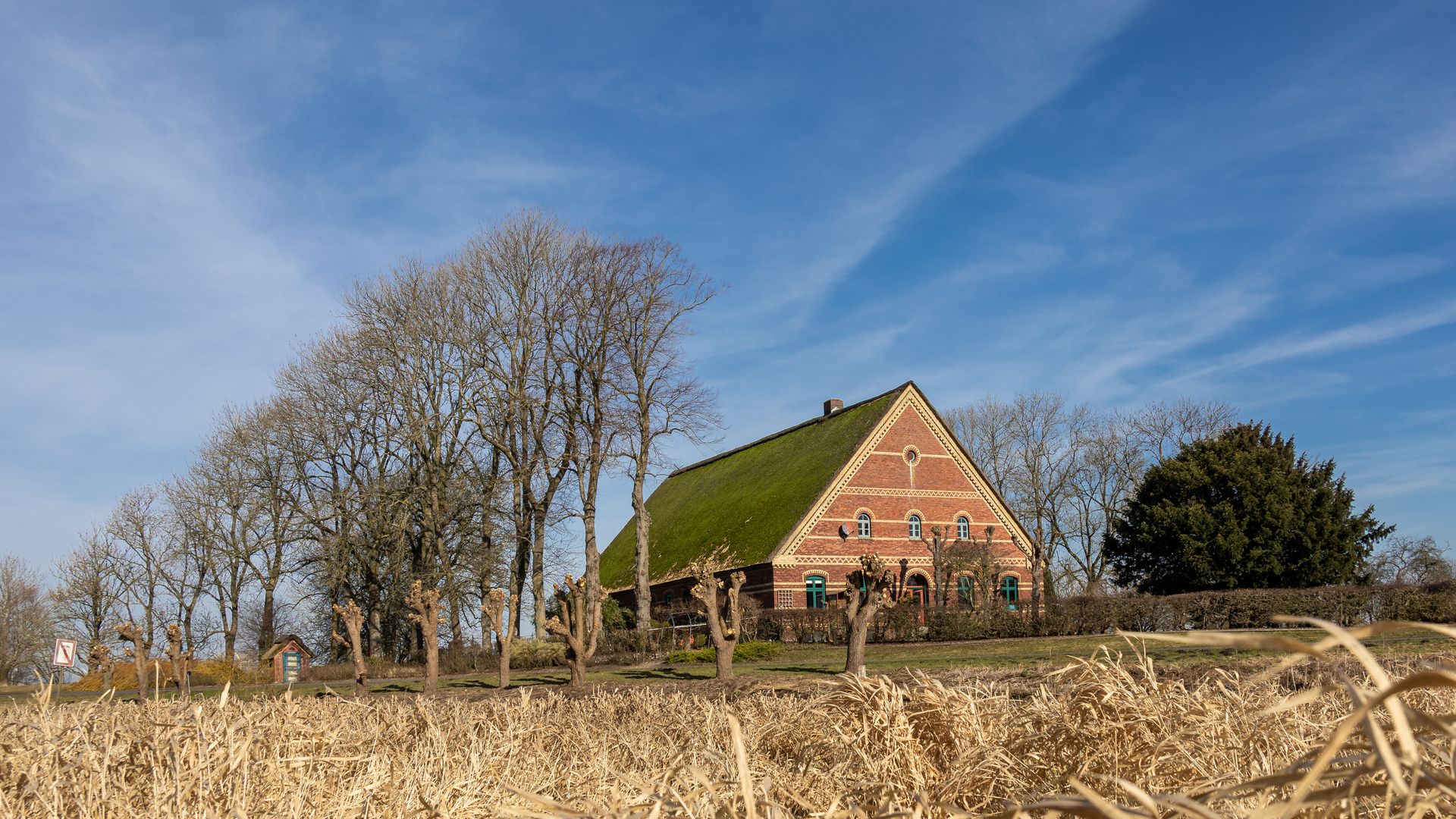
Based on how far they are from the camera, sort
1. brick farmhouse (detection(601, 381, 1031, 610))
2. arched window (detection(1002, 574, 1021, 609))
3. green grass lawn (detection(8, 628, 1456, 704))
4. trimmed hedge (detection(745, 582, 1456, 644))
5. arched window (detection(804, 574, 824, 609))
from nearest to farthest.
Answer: green grass lawn (detection(8, 628, 1456, 704)) → trimmed hedge (detection(745, 582, 1456, 644)) → arched window (detection(804, 574, 824, 609)) → brick farmhouse (detection(601, 381, 1031, 610)) → arched window (detection(1002, 574, 1021, 609))

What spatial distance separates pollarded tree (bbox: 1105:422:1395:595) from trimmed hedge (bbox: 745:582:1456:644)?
286 inches

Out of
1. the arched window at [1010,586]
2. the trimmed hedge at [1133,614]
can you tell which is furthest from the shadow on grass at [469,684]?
the arched window at [1010,586]

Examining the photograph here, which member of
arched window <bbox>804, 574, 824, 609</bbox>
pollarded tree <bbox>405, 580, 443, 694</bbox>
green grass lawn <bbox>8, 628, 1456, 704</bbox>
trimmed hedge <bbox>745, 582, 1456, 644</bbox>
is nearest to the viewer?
green grass lawn <bbox>8, 628, 1456, 704</bbox>

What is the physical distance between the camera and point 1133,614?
27.0 meters

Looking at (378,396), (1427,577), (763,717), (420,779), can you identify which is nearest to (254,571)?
(378,396)

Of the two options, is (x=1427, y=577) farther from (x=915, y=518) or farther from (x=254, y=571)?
(x=254, y=571)

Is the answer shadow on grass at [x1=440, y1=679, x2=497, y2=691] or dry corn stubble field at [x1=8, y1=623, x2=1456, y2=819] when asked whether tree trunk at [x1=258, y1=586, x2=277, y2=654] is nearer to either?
shadow on grass at [x1=440, y1=679, x2=497, y2=691]

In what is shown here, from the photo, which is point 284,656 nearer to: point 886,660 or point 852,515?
point 852,515

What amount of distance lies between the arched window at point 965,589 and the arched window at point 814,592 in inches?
201

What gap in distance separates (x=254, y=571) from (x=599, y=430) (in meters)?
17.9

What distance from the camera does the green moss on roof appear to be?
39594 mm

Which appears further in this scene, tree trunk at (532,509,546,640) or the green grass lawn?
tree trunk at (532,509,546,640)

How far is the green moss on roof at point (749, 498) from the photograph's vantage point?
3959 cm

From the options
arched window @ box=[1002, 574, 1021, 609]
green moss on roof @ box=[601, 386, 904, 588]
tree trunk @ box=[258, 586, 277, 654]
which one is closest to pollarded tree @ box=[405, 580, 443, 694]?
green moss on roof @ box=[601, 386, 904, 588]
